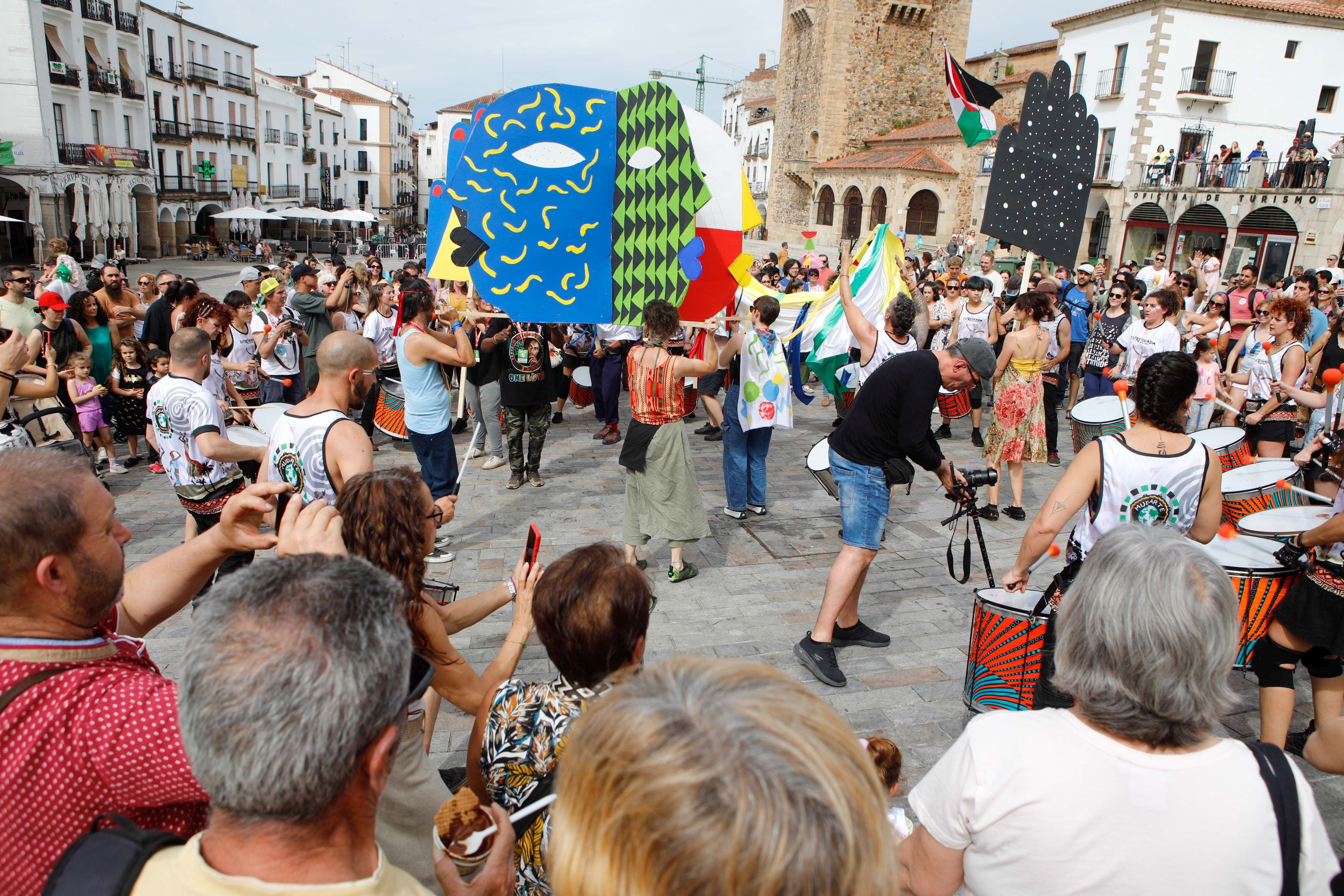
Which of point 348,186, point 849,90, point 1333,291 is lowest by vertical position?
point 1333,291

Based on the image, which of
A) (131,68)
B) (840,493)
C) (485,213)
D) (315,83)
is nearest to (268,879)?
(840,493)

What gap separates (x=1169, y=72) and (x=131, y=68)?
129ft

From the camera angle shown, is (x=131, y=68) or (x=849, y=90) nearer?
(x=131, y=68)

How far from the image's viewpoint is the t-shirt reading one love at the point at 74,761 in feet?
4.24

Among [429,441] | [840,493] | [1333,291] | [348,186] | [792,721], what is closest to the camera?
[792,721]

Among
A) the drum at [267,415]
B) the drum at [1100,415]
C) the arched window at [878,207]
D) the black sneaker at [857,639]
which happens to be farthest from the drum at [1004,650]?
the arched window at [878,207]

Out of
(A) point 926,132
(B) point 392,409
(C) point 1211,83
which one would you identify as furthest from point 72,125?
(C) point 1211,83

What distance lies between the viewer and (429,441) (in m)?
5.60

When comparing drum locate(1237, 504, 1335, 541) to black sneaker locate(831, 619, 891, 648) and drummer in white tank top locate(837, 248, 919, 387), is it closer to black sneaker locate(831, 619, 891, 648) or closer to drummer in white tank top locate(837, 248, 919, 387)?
black sneaker locate(831, 619, 891, 648)

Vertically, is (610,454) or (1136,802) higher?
(1136,802)

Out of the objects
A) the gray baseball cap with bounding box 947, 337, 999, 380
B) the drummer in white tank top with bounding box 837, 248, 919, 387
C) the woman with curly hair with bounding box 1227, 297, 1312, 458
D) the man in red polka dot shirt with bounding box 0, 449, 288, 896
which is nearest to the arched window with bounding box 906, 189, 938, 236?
the woman with curly hair with bounding box 1227, 297, 1312, 458

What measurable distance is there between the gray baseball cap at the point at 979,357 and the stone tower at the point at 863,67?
4218 centimetres

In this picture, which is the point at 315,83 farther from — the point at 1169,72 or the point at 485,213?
the point at 485,213

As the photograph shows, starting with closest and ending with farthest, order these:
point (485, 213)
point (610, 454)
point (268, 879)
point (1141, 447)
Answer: point (268, 879) → point (1141, 447) → point (485, 213) → point (610, 454)
